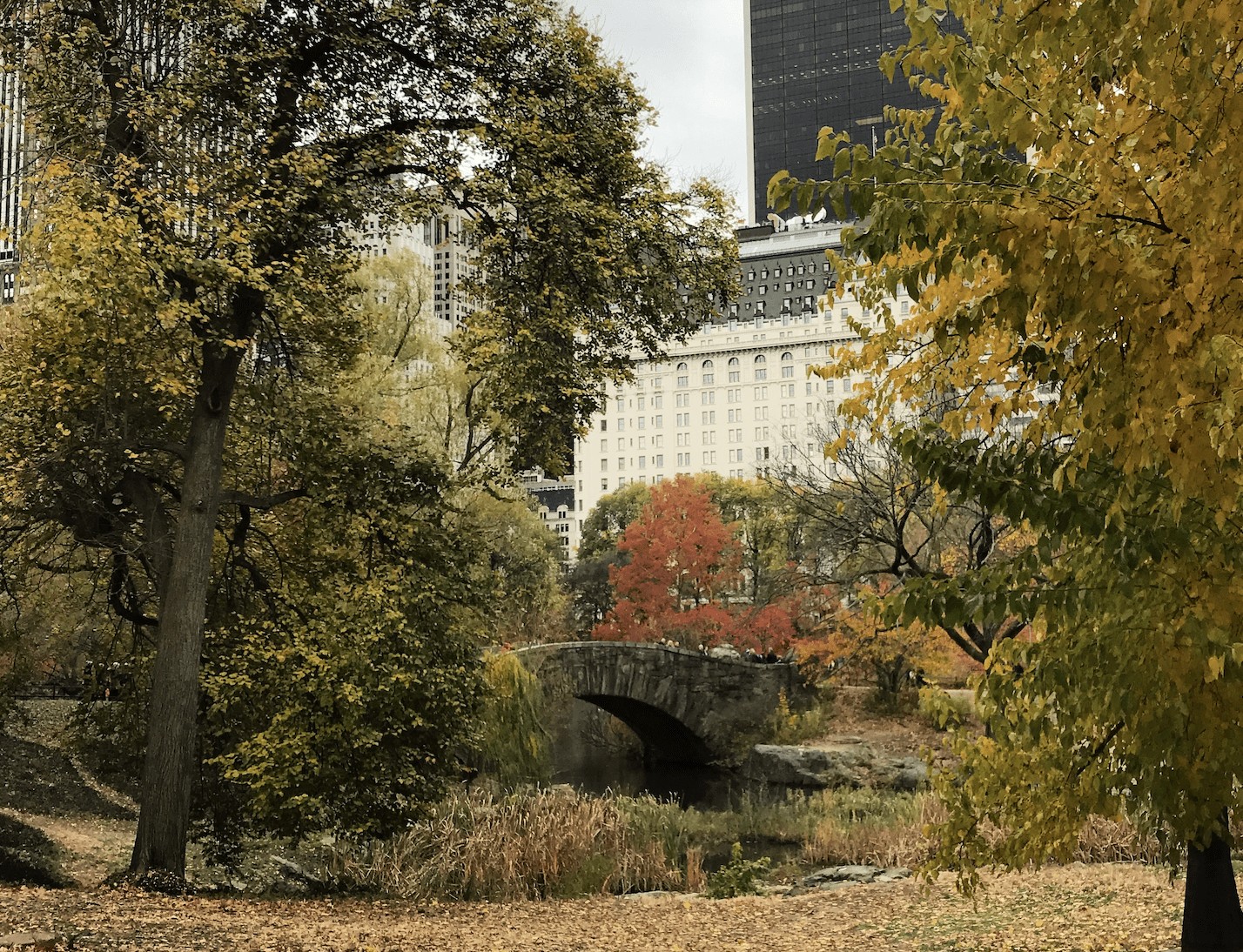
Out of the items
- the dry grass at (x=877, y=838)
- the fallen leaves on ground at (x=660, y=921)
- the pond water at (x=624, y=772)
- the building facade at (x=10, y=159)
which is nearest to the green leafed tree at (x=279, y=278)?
the building facade at (x=10, y=159)

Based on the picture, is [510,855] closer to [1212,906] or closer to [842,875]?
[842,875]

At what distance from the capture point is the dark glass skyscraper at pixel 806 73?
181m

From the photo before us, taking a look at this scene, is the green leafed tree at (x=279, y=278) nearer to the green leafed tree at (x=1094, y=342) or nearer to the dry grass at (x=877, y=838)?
the green leafed tree at (x=1094, y=342)

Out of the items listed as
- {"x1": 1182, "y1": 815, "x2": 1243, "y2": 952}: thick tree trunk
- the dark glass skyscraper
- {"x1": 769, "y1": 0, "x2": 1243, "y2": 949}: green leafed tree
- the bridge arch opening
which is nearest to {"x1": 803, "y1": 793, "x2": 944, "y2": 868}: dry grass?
{"x1": 1182, "y1": 815, "x2": 1243, "y2": 952}: thick tree trunk

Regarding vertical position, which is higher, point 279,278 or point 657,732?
point 279,278

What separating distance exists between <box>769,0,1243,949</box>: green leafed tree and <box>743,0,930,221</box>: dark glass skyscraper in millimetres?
178673

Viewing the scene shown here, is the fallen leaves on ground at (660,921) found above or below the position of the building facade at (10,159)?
below

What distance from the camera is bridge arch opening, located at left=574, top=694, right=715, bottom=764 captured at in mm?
30781

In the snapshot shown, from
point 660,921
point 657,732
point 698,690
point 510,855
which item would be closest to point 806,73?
point 657,732

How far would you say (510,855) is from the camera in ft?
42.2

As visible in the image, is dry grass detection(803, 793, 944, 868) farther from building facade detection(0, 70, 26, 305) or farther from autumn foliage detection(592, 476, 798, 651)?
autumn foliage detection(592, 476, 798, 651)

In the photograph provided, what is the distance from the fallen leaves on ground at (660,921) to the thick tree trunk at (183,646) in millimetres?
692

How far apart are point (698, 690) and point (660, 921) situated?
1961 cm

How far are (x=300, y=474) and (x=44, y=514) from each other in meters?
2.44
